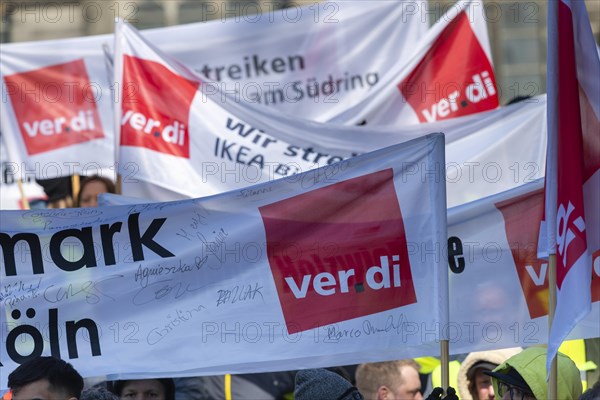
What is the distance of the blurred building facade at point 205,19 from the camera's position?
24.5m

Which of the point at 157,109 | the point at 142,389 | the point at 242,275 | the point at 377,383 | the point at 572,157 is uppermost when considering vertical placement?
the point at 157,109

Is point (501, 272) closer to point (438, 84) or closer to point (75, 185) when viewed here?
point (438, 84)

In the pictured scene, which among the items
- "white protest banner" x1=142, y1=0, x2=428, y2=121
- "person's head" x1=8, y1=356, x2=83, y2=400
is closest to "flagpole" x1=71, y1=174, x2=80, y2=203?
"white protest banner" x1=142, y1=0, x2=428, y2=121

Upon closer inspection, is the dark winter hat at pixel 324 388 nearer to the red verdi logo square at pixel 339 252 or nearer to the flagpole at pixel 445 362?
the flagpole at pixel 445 362

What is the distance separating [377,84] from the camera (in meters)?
9.13

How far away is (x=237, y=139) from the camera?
8219 millimetres

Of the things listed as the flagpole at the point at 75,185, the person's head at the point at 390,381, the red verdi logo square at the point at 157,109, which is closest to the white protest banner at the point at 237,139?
the red verdi logo square at the point at 157,109

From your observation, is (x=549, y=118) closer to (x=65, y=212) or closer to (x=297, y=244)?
(x=297, y=244)

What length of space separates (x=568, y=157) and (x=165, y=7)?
2132 centimetres

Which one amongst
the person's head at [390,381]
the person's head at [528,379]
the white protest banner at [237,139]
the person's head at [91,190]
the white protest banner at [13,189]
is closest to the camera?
the person's head at [528,379]

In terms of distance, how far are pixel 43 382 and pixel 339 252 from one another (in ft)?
4.73

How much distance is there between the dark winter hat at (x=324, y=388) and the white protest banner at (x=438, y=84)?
4.37 meters

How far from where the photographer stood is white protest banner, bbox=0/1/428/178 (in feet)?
32.6

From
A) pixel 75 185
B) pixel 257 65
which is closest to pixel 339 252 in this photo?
pixel 75 185
